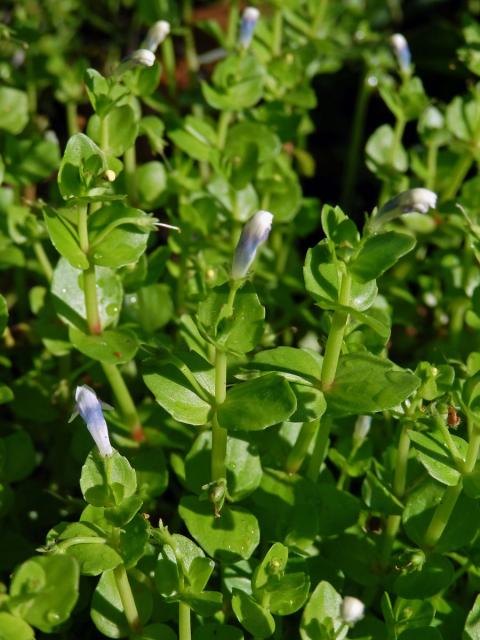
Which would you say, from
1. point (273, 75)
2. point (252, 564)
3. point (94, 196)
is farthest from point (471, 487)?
point (273, 75)

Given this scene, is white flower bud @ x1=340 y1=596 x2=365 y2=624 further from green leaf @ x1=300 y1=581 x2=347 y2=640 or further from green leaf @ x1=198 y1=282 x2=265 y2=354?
green leaf @ x1=198 y1=282 x2=265 y2=354

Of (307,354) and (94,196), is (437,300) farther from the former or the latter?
(94,196)

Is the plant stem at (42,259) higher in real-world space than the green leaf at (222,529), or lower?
higher

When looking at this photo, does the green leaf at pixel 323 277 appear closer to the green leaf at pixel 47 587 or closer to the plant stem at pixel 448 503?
the plant stem at pixel 448 503

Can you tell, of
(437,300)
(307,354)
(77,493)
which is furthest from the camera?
(437,300)

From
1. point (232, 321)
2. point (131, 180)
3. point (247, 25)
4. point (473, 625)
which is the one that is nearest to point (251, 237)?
point (232, 321)

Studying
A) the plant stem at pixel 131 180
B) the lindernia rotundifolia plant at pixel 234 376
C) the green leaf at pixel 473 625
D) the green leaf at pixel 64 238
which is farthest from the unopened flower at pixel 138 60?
the green leaf at pixel 473 625
